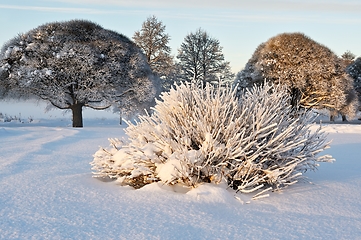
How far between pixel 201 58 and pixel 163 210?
2963 cm

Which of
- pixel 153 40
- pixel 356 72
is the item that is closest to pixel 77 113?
pixel 153 40

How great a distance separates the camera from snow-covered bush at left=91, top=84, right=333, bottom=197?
13.2 ft

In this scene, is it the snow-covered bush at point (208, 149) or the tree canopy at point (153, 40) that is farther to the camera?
the tree canopy at point (153, 40)

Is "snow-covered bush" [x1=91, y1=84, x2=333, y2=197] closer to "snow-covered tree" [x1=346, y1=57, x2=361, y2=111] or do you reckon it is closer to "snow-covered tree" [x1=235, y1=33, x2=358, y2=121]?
"snow-covered tree" [x1=235, y1=33, x2=358, y2=121]

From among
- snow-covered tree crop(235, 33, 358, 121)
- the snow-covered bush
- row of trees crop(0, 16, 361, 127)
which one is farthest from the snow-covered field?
snow-covered tree crop(235, 33, 358, 121)

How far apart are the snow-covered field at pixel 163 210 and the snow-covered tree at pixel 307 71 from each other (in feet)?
63.4

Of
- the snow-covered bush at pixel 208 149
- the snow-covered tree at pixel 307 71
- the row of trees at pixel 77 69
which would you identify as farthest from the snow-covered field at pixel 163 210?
the snow-covered tree at pixel 307 71

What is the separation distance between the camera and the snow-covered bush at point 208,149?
4.03 m

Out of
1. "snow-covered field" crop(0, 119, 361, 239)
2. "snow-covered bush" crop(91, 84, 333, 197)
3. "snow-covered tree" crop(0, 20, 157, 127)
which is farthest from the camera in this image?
"snow-covered tree" crop(0, 20, 157, 127)

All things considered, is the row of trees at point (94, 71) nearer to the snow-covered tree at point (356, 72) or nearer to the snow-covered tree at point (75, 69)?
the snow-covered tree at point (75, 69)

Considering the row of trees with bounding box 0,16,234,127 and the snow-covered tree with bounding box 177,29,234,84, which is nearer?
the row of trees with bounding box 0,16,234,127

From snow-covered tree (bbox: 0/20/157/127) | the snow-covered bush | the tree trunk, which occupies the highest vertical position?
snow-covered tree (bbox: 0/20/157/127)

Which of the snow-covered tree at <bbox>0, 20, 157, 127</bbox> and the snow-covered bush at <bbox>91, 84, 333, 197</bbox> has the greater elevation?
the snow-covered tree at <bbox>0, 20, 157, 127</bbox>

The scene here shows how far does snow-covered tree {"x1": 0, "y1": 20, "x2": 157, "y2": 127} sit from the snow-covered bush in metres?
13.0
